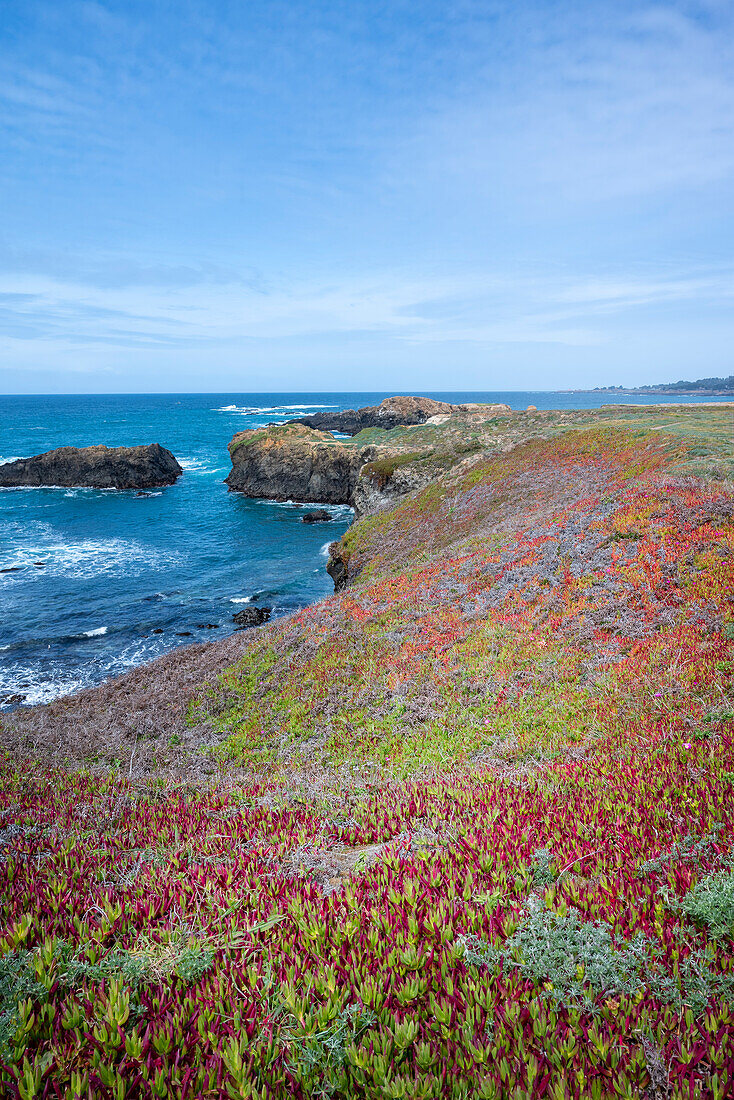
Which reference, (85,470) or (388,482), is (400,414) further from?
(388,482)

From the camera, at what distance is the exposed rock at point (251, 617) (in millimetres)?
33969

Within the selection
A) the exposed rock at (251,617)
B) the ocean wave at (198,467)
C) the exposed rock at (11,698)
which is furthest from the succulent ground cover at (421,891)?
the ocean wave at (198,467)

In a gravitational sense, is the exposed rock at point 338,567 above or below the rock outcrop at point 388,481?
below

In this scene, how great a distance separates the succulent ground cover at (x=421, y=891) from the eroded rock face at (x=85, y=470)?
3135 inches

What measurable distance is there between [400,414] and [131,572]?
81009 millimetres

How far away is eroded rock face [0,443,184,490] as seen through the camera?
83000 millimetres

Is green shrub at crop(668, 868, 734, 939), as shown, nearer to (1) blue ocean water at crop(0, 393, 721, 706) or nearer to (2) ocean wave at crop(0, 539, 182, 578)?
(1) blue ocean water at crop(0, 393, 721, 706)

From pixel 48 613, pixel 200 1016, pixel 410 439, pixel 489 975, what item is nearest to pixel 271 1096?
pixel 200 1016

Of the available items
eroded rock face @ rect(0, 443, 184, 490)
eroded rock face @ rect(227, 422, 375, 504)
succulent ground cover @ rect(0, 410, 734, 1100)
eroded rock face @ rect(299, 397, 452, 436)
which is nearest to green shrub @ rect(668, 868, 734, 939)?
succulent ground cover @ rect(0, 410, 734, 1100)

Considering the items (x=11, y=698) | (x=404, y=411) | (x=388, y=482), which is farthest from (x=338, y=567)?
(x=404, y=411)

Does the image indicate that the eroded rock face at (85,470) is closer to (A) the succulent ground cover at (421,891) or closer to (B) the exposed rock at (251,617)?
(B) the exposed rock at (251,617)

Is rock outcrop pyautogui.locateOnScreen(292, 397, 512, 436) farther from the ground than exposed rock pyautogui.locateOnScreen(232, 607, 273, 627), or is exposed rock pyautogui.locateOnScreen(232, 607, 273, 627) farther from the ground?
rock outcrop pyautogui.locateOnScreen(292, 397, 512, 436)

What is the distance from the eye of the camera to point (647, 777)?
A: 7.19 metres

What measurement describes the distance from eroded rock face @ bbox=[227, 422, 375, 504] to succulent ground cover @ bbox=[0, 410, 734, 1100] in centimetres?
5820
